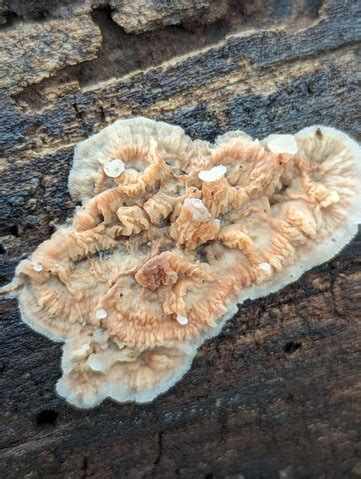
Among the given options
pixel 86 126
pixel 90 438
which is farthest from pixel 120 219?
pixel 90 438

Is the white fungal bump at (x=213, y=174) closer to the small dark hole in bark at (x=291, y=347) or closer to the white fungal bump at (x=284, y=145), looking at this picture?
the white fungal bump at (x=284, y=145)

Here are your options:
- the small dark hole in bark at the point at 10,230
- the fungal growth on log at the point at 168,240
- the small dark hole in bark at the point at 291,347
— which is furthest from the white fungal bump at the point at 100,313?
the small dark hole in bark at the point at 291,347

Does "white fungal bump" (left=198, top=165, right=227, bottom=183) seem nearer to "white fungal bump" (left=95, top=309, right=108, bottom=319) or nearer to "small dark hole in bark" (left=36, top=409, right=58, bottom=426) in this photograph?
"white fungal bump" (left=95, top=309, right=108, bottom=319)

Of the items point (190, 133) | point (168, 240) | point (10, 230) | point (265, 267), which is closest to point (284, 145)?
point (190, 133)

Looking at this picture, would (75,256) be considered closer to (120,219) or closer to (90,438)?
(120,219)

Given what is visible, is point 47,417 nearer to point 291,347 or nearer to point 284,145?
point 291,347

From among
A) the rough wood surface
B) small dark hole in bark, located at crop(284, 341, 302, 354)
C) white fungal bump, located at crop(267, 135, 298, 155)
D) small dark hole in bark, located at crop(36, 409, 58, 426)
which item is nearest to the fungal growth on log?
white fungal bump, located at crop(267, 135, 298, 155)
